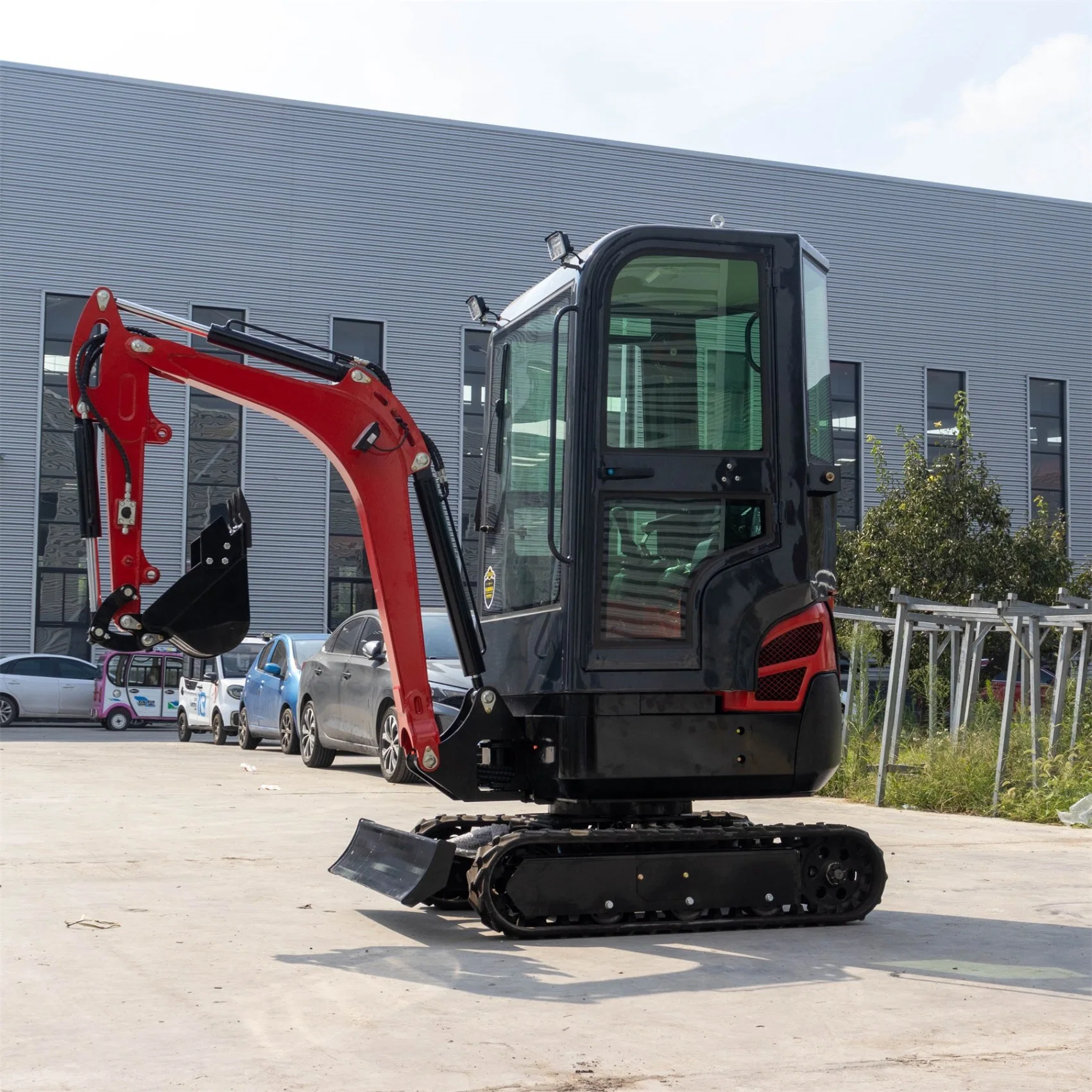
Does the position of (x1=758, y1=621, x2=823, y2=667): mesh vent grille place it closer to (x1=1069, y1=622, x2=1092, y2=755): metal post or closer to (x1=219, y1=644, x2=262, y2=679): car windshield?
(x1=1069, y1=622, x2=1092, y2=755): metal post

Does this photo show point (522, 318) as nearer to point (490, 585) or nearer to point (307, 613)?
point (490, 585)

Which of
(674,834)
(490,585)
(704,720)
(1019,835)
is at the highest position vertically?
(490,585)

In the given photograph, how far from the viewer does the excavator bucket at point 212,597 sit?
21.5 feet

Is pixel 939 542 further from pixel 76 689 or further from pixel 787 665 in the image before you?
pixel 76 689

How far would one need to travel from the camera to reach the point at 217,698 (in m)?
23.2

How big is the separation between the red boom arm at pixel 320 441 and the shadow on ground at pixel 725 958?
941 mm

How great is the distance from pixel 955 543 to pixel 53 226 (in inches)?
901

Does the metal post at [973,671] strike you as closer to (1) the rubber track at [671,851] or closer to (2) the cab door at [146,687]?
(1) the rubber track at [671,851]

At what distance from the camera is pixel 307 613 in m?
35.8

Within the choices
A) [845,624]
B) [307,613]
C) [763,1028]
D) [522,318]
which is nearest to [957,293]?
[307,613]

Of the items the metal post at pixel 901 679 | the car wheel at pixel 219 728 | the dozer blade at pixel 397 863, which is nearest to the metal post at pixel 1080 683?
the metal post at pixel 901 679

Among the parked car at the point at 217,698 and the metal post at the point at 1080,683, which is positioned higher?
the metal post at the point at 1080,683

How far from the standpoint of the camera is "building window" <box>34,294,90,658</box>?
34.3 m

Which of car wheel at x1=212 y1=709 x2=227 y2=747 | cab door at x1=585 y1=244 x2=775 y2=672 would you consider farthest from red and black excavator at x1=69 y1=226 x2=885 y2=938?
car wheel at x1=212 y1=709 x2=227 y2=747
